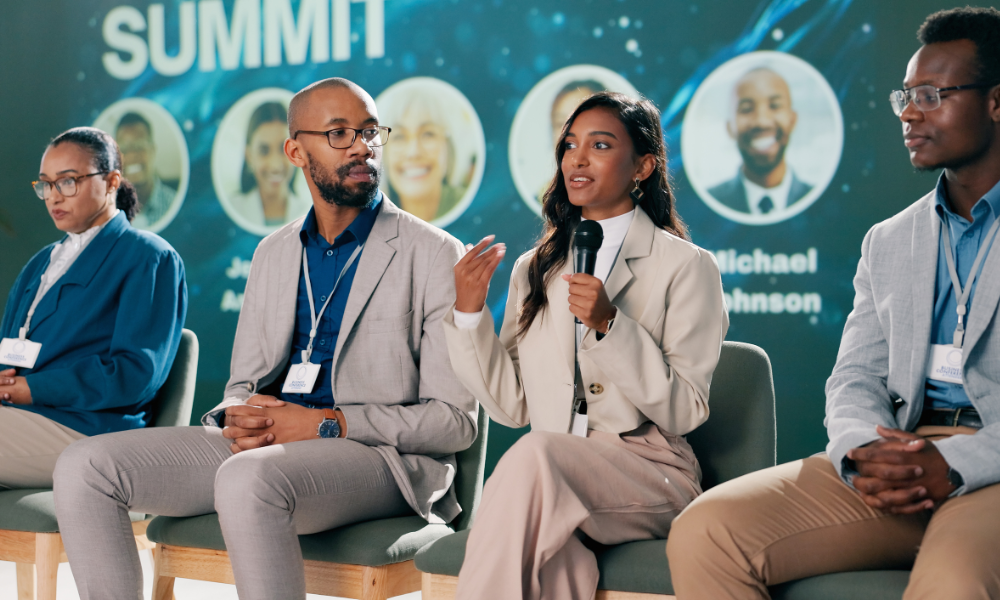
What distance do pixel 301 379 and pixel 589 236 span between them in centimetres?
90

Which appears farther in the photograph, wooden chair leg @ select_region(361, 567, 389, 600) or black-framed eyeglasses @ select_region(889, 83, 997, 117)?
wooden chair leg @ select_region(361, 567, 389, 600)

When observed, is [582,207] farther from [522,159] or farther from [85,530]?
[522,159]

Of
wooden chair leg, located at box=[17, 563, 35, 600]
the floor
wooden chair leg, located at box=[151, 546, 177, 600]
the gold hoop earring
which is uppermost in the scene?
the gold hoop earring

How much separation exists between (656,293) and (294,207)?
297cm

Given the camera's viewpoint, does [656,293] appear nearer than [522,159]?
Yes

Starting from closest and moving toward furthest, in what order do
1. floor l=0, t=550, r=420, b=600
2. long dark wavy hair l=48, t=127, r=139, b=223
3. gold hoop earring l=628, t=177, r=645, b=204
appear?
gold hoop earring l=628, t=177, r=645, b=204
long dark wavy hair l=48, t=127, r=139, b=223
floor l=0, t=550, r=420, b=600

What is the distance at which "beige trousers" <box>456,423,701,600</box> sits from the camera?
1.65 metres

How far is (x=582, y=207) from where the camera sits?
7.53ft

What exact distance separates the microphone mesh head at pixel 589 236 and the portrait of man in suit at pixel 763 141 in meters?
2.14

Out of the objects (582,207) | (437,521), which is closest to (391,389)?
(437,521)

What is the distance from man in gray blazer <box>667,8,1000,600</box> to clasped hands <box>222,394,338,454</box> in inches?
38.0

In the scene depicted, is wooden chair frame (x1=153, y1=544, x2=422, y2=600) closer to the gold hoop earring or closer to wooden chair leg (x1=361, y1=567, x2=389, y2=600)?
wooden chair leg (x1=361, y1=567, x2=389, y2=600)

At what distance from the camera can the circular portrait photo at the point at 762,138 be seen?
371 cm

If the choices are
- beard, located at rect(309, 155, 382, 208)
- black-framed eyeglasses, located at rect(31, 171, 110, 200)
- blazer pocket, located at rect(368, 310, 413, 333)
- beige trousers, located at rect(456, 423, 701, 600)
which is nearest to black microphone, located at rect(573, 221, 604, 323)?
beige trousers, located at rect(456, 423, 701, 600)
